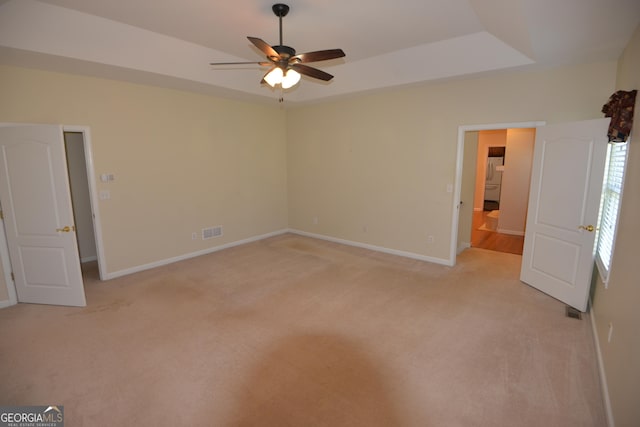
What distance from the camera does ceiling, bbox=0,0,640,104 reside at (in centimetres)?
280

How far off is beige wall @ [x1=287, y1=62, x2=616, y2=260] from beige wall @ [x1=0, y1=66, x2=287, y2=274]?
3.05 feet

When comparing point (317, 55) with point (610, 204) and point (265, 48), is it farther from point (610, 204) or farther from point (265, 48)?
point (610, 204)

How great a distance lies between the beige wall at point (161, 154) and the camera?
3.83 meters

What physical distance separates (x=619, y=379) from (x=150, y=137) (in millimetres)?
5733

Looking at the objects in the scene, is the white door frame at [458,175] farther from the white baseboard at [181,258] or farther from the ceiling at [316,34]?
the white baseboard at [181,258]

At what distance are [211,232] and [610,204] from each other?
5.62m

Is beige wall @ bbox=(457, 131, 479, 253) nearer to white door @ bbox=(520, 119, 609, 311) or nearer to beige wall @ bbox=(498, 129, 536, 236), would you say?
white door @ bbox=(520, 119, 609, 311)

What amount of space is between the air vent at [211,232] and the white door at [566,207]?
16.5 feet

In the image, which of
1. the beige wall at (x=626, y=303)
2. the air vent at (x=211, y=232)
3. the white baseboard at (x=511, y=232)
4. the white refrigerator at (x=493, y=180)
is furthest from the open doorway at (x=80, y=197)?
the white refrigerator at (x=493, y=180)

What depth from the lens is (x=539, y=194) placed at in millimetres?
3852

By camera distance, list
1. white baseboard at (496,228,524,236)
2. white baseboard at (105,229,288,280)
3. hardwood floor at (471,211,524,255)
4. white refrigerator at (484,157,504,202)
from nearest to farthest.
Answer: white baseboard at (105,229,288,280) → hardwood floor at (471,211,524,255) → white baseboard at (496,228,524,236) → white refrigerator at (484,157,504,202)

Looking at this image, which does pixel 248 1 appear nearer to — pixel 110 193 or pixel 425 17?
pixel 425 17

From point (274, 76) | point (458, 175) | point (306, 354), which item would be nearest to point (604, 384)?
point (306, 354)

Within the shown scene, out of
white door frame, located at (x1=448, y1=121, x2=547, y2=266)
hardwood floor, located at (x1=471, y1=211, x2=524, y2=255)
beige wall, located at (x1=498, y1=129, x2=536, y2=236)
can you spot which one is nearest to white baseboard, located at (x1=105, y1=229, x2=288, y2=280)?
white door frame, located at (x1=448, y1=121, x2=547, y2=266)
